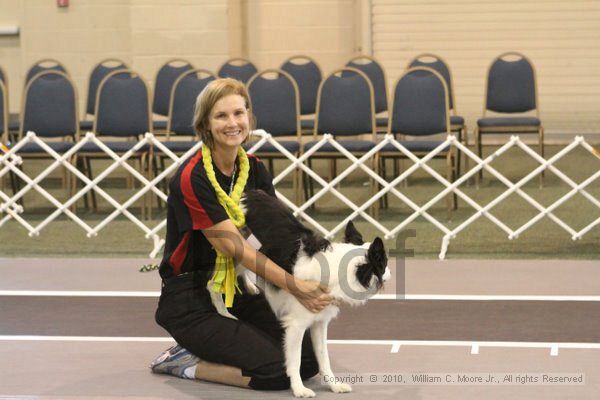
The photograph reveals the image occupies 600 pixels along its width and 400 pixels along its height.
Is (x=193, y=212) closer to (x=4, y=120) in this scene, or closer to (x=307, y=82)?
(x=4, y=120)

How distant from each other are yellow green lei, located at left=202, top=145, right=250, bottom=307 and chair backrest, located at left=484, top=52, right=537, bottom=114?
4734 mm

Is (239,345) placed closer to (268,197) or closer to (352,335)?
(268,197)

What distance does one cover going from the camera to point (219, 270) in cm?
323

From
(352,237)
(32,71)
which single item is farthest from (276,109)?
(352,237)

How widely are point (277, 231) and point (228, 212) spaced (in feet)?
0.54

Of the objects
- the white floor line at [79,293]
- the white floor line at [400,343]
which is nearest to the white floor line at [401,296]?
the white floor line at [79,293]

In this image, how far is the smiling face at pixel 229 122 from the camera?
3143 mm

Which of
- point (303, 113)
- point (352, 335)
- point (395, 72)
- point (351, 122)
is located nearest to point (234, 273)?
point (352, 335)

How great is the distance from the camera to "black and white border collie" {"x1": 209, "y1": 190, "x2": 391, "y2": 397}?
301 cm

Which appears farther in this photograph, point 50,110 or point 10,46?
point 10,46

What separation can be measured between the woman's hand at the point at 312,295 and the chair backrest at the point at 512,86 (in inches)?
194

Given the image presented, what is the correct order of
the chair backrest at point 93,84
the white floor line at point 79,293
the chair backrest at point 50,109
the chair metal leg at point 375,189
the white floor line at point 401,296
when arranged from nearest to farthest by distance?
the white floor line at point 401,296, the white floor line at point 79,293, the chair metal leg at point 375,189, the chair backrest at point 50,109, the chair backrest at point 93,84

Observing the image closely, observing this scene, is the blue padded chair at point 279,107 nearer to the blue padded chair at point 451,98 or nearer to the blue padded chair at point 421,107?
the blue padded chair at point 421,107

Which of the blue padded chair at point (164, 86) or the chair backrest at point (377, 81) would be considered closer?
the chair backrest at point (377, 81)
